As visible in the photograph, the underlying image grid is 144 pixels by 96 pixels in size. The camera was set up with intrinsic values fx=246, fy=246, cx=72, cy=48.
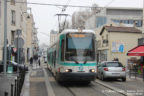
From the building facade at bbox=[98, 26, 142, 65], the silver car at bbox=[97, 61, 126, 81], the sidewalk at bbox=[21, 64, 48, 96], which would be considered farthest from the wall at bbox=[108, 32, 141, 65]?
the sidewalk at bbox=[21, 64, 48, 96]

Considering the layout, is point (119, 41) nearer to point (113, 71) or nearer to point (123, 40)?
point (123, 40)

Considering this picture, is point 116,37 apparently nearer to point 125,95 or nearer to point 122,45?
point 122,45

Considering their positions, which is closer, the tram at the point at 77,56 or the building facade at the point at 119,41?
the tram at the point at 77,56

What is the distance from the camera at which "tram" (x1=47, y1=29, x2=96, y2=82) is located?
43.8ft

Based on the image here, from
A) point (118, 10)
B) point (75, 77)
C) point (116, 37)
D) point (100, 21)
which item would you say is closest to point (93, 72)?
point (75, 77)

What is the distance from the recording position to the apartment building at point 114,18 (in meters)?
56.2

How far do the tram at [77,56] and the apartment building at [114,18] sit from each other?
1365 inches

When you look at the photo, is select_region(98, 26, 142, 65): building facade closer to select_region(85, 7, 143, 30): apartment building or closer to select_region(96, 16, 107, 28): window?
select_region(85, 7, 143, 30): apartment building

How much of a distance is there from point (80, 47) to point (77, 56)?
53cm

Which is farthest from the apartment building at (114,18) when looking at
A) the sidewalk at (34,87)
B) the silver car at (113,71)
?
the sidewalk at (34,87)

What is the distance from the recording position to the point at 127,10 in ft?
223

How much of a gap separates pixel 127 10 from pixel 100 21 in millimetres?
15060

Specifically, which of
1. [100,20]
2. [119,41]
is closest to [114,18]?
[100,20]

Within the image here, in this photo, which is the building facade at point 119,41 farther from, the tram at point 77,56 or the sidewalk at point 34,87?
the tram at point 77,56
